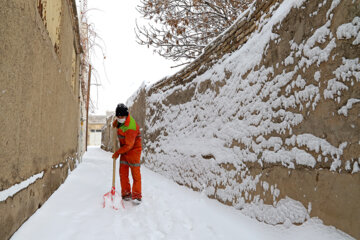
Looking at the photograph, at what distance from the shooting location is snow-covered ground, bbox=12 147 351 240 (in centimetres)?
220

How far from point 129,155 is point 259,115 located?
192cm

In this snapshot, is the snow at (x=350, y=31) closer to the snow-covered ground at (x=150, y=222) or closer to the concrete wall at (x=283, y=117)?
the concrete wall at (x=283, y=117)

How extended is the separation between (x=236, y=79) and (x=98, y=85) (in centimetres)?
489

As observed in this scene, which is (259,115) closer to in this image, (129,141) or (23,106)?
(129,141)

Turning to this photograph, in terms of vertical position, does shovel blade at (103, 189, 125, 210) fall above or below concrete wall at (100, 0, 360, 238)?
below

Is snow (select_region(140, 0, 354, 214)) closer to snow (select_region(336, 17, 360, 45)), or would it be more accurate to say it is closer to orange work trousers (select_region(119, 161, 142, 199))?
snow (select_region(336, 17, 360, 45))

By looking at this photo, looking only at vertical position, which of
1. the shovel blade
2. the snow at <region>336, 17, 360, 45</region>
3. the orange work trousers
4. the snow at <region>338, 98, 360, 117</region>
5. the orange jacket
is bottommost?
the shovel blade

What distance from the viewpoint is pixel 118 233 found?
8.23ft

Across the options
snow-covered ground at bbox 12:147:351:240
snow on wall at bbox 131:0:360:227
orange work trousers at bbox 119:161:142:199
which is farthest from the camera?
orange work trousers at bbox 119:161:142:199

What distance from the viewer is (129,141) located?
3691 millimetres

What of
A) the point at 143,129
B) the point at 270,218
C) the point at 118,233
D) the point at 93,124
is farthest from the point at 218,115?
the point at 93,124

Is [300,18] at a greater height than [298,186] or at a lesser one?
greater

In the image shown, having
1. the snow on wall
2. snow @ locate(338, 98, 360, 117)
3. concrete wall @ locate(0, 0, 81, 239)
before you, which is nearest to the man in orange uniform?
concrete wall @ locate(0, 0, 81, 239)

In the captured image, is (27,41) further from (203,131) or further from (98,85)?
(98,85)
